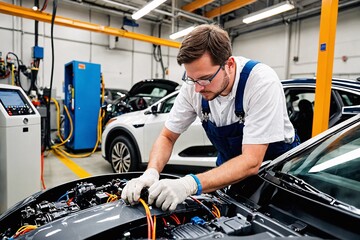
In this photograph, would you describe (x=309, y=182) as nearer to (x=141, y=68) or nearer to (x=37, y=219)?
(x=37, y=219)

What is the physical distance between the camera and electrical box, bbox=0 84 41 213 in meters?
2.42

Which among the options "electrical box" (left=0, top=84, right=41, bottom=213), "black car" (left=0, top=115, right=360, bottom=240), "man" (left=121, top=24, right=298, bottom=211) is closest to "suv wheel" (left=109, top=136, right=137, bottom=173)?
"electrical box" (left=0, top=84, right=41, bottom=213)

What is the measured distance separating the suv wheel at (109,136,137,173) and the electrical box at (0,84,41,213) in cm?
135

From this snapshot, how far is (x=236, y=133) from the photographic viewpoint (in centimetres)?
159

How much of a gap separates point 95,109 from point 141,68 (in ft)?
15.9

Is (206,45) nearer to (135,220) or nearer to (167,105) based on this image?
(135,220)

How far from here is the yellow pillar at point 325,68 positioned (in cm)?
288

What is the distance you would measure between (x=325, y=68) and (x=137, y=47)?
8.12 metres

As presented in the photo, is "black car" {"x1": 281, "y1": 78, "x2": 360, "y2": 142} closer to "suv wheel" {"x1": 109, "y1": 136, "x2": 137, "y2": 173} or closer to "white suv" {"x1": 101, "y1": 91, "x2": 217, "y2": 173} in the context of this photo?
"white suv" {"x1": 101, "y1": 91, "x2": 217, "y2": 173}

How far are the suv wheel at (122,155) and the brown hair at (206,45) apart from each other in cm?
264

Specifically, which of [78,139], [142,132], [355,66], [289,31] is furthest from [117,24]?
[355,66]

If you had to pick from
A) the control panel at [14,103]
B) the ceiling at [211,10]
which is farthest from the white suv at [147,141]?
the ceiling at [211,10]

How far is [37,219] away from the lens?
1137mm

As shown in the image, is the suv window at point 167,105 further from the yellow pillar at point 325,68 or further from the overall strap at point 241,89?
the overall strap at point 241,89
